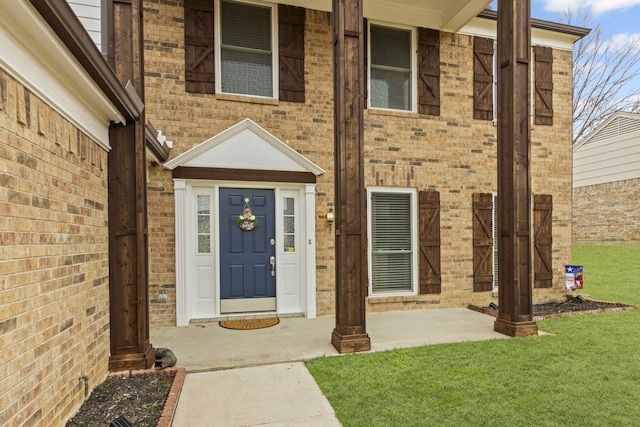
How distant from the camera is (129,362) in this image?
3332 millimetres

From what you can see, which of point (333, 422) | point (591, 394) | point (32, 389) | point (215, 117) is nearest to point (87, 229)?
point (32, 389)

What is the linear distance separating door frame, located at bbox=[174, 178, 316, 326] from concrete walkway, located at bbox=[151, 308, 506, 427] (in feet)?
0.90

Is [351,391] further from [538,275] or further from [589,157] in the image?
[589,157]

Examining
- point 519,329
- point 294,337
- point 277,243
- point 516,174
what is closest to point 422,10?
point 516,174

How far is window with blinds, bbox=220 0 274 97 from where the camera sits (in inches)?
213

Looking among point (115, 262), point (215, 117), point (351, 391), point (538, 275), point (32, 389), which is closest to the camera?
point (32, 389)

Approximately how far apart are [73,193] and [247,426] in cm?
210

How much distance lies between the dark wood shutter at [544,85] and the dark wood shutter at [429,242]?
108 inches

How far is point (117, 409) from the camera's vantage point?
8.66 feet

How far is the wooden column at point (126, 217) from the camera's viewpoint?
3.33m

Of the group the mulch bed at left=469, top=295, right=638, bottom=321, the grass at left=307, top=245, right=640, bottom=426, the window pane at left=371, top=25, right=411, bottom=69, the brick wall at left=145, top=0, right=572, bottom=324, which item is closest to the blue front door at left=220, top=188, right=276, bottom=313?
the brick wall at left=145, top=0, right=572, bottom=324

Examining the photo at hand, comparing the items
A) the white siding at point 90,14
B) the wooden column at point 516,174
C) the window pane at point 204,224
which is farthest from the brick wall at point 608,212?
the white siding at point 90,14

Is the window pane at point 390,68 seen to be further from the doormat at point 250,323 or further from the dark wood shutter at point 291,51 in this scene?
the doormat at point 250,323

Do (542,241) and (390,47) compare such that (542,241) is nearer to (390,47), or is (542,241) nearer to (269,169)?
(390,47)
